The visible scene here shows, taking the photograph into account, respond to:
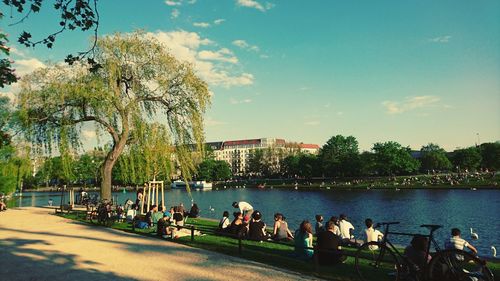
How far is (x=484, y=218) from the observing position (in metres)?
32.8

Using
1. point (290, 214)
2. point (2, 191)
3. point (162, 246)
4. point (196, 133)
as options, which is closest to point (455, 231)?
point (162, 246)

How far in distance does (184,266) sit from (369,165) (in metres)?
99.6

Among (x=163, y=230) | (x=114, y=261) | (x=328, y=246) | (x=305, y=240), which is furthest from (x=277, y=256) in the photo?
(x=163, y=230)

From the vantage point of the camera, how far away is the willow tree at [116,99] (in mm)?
21547

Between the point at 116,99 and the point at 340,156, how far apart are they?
98.0 m

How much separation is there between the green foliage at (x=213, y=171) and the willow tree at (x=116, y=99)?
120 metres

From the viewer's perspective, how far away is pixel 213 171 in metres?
150

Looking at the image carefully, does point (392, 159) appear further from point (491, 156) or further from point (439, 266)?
point (439, 266)

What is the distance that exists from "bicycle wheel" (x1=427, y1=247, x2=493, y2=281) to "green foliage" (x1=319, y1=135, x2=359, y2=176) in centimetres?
9989

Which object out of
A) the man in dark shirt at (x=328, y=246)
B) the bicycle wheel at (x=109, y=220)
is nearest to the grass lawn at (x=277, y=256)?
the man in dark shirt at (x=328, y=246)

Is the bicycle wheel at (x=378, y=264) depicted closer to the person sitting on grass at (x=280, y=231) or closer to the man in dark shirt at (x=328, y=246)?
the man in dark shirt at (x=328, y=246)

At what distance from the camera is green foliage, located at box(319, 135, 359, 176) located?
347ft

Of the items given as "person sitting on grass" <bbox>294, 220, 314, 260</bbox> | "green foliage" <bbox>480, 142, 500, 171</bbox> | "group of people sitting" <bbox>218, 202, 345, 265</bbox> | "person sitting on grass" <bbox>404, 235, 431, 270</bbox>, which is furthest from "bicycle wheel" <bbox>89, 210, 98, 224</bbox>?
"green foliage" <bbox>480, 142, 500, 171</bbox>

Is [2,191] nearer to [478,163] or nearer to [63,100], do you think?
[63,100]
